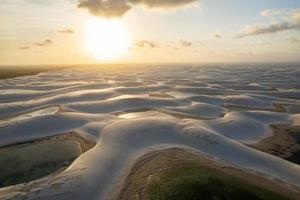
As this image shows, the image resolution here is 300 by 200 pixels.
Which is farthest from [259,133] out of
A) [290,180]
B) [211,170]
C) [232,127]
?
[211,170]

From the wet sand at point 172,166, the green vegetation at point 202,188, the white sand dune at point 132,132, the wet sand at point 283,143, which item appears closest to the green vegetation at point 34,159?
the white sand dune at point 132,132

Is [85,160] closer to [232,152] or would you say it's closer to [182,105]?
[232,152]

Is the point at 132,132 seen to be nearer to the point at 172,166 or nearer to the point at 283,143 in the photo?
the point at 172,166

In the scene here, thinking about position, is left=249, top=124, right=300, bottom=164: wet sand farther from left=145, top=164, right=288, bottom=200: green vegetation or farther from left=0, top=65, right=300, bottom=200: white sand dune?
left=145, top=164, right=288, bottom=200: green vegetation

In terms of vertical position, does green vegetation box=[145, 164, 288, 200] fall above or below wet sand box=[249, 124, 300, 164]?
above

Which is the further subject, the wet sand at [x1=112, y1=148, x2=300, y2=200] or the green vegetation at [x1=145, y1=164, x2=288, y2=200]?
the wet sand at [x1=112, y1=148, x2=300, y2=200]

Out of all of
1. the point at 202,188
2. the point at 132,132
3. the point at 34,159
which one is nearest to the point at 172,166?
the point at 202,188

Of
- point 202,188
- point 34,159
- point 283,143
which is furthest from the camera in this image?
point 283,143

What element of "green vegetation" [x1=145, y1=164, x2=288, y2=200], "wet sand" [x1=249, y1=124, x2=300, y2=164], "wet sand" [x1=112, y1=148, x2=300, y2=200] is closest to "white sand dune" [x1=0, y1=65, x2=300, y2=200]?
"wet sand" [x1=112, y1=148, x2=300, y2=200]
